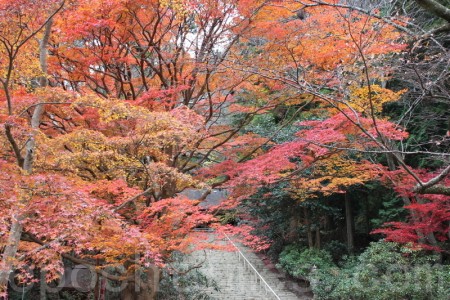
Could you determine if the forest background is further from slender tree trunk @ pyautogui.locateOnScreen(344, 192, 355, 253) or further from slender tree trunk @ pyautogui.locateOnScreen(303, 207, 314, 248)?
slender tree trunk @ pyautogui.locateOnScreen(303, 207, 314, 248)

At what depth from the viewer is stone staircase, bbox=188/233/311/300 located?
45.2 ft

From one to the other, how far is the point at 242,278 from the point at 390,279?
7196 millimetres

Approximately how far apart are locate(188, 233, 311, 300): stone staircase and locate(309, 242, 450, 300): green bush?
76.8 inches

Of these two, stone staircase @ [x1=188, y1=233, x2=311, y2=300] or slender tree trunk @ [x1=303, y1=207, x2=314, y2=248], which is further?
slender tree trunk @ [x1=303, y1=207, x2=314, y2=248]

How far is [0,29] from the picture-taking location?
6203 millimetres

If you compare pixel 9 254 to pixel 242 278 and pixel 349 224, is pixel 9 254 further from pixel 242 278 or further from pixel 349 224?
pixel 349 224

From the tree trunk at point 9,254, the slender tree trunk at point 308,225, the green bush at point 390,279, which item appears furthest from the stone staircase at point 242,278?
the tree trunk at point 9,254

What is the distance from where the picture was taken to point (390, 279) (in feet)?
33.3

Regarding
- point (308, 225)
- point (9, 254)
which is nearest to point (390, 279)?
point (308, 225)

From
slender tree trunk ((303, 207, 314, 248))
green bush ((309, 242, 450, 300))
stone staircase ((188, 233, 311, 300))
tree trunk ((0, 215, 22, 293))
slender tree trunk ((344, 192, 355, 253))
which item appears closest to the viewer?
tree trunk ((0, 215, 22, 293))

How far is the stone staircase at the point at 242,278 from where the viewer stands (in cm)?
1379

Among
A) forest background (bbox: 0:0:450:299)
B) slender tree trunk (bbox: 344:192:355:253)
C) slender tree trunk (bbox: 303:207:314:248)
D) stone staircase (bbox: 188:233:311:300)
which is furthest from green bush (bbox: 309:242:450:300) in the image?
slender tree trunk (bbox: 303:207:314:248)

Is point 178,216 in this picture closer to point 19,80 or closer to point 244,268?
point 19,80

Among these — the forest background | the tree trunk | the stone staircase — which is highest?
the forest background
